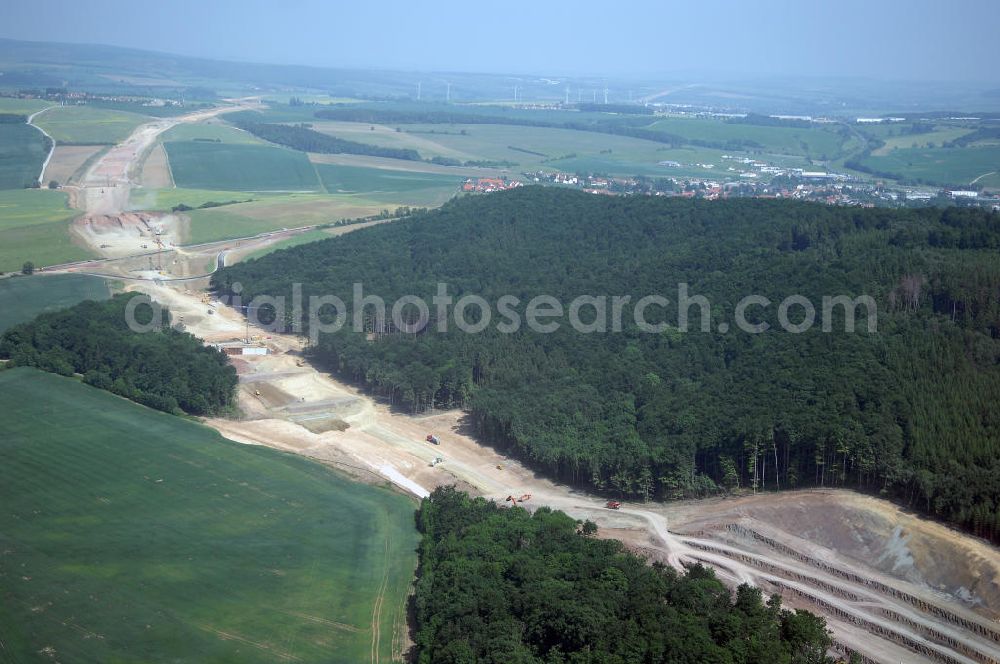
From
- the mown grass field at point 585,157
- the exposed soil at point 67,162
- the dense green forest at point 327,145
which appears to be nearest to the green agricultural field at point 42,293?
the exposed soil at point 67,162

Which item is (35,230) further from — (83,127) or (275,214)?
(83,127)

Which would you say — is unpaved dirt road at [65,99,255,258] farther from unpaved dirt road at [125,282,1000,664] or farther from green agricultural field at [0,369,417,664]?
green agricultural field at [0,369,417,664]

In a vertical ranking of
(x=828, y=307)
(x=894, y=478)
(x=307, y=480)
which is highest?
(x=828, y=307)

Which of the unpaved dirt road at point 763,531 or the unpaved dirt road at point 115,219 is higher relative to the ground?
the unpaved dirt road at point 115,219

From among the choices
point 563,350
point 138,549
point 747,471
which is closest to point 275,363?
point 563,350

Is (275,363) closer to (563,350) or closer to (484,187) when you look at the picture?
(563,350)

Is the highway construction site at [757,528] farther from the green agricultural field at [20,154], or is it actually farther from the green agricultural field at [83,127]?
the green agricultural field at [83,127]
